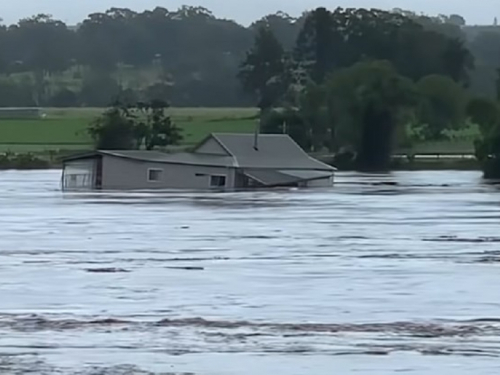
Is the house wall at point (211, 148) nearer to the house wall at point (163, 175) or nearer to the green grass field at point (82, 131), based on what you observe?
the house wall at point (163, 175)

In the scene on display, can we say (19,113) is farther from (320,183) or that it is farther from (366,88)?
(320,183)

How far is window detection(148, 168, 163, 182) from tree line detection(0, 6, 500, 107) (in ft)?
157

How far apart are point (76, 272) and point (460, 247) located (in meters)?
6.92

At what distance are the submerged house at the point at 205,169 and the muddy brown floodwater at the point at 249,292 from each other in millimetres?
18034

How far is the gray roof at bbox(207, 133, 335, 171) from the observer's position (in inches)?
2192

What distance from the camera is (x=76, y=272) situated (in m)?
20.5

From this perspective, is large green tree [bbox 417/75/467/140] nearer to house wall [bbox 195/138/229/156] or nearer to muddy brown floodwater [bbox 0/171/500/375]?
house wall [bbox 195/138/229/156]

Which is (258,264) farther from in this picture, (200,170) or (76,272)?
(200,170)

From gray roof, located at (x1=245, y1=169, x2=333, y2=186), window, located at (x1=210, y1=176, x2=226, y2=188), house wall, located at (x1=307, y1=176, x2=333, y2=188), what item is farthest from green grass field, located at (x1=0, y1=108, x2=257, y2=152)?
window, located at (x1=210, y1=176, x2=226, y2=188)

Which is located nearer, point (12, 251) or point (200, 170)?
point (12, 251)

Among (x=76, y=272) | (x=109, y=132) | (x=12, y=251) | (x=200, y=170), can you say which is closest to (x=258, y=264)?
(x=76, y=272)

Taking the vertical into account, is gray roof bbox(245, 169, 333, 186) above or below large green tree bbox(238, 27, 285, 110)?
below

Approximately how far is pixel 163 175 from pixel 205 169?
141 cm

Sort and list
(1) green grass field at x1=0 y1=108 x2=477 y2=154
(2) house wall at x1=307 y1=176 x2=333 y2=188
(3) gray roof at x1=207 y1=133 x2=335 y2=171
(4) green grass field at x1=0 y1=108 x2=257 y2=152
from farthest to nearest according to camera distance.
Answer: (4) green grass field at x1=0 y1=108 x2=257 y2=152, (1) green grass field at x1=0 y1=108 x2=477 y2=154, (3) gray roof at x1=207 y1=133 x2=335 y2=171, (2) house wall at x1=307 y1=176 x2=333 y2=188
